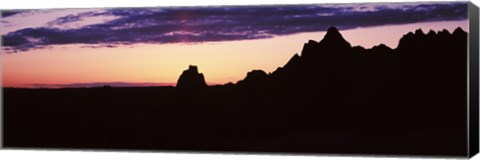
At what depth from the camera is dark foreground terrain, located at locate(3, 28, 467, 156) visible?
Result: 12180 millimetres

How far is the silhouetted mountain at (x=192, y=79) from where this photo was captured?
1291cm

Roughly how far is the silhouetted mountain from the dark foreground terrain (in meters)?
0.01

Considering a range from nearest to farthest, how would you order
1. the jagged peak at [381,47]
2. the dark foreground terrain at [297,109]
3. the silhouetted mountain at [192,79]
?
the dark foreground terrain at [297,109]
the jagged peak at [381,47]
the silhouetted mountain at [192,79]

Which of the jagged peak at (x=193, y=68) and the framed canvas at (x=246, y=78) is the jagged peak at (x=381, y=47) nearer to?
the framed canvas at (x=246, y=78)

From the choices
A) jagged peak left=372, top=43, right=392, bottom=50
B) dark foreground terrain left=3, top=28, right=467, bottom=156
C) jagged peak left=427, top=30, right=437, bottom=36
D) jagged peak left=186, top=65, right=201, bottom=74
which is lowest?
dark foreground terrain left=3, top=28, right=467, bottom=156

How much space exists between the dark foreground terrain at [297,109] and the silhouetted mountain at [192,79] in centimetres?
1

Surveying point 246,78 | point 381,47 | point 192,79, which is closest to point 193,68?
point 192,79

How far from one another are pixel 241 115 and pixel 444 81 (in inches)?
89.7

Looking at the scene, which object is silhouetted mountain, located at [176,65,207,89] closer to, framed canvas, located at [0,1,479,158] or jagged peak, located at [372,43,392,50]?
framed canvas, located at [0,1,479,158]

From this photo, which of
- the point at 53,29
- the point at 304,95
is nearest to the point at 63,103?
the point at 53,29

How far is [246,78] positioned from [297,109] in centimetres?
68

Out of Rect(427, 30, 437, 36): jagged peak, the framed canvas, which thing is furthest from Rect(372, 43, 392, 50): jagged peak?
Rect(427, 30, 437, 36): jagged peak

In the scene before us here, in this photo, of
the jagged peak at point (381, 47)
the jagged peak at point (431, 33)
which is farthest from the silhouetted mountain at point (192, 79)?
the jagged peak at point (431, 33)

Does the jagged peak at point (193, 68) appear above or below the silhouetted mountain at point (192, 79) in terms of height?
above
